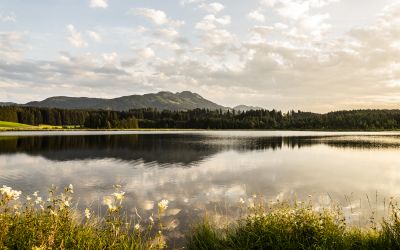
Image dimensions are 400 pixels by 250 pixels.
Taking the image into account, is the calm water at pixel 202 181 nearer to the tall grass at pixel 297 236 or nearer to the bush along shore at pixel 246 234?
the tall grass at pixel 297 236

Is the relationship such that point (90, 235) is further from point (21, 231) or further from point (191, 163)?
point (191, 163)

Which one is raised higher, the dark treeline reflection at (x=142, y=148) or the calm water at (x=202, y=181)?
the dark treeline reflection at (x=142, y=148)

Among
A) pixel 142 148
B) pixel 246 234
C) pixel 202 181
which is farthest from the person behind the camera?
pixel 142 148

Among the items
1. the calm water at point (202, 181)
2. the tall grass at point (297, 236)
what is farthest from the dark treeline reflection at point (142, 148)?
the tall grass at point (297, 236)

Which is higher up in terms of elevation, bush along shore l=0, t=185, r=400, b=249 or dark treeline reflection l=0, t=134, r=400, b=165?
bush along shore l=0, t=185, r=400, b=249

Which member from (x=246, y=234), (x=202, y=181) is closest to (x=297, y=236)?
(x=246, y=234)

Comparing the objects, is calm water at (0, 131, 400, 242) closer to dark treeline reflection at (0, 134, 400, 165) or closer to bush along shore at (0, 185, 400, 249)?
bush along shore at (0, 185, 400, 249)

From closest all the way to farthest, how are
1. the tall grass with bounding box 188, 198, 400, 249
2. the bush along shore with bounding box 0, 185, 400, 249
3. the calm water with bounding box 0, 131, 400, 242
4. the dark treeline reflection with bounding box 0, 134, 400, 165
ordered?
the bush along shore with bounding box 0, 185, 400, 249 < the tall grass with bounding box 188, 198, 400, 249 < the calm water with bounding box 0, 131, 400, 242 < the dark treeline reflection with bounding box 0, 134, 400, 165

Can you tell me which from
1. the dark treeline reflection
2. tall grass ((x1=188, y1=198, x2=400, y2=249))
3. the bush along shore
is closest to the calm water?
tall grass ((x1=188, y1=198, x2=400, y2=249))

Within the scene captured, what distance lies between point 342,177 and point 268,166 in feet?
36.7

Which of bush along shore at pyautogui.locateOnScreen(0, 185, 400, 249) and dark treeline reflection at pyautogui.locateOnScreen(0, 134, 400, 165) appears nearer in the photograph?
bush along shore at pyautogui.locateOnScreen(0, 185, 400, 249)

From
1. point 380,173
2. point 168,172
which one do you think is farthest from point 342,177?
point 168,172

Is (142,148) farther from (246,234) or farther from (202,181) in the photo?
(246,234)

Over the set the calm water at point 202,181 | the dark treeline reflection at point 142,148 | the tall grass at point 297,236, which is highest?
the tall grass at point 297,236
